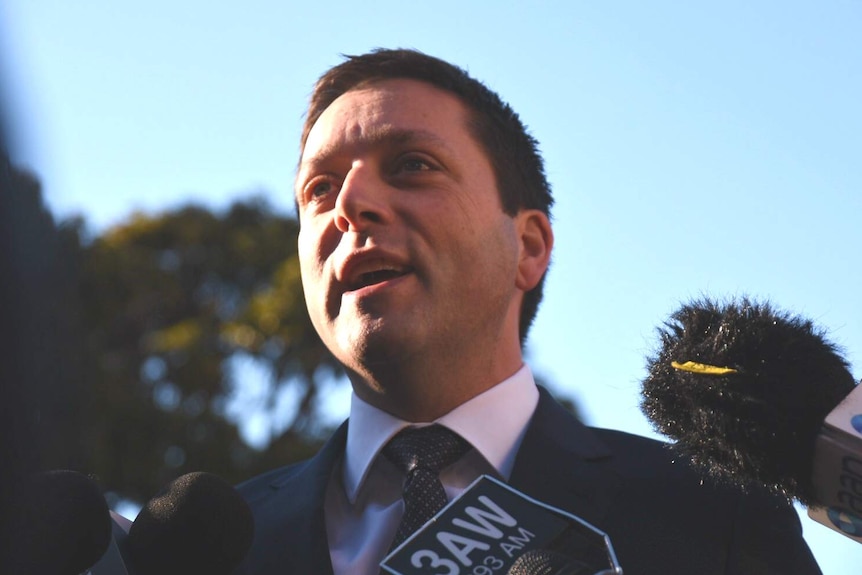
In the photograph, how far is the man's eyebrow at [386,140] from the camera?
140 inches

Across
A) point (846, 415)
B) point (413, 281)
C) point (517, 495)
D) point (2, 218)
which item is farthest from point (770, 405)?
point (2, 218)

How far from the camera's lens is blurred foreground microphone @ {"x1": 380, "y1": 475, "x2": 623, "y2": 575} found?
7.70 feet

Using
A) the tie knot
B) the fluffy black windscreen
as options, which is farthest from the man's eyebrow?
the fluffy black windscreen

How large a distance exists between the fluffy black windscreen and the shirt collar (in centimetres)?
68

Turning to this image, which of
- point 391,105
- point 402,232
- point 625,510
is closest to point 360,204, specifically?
point 402,232

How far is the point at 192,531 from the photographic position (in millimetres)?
2576

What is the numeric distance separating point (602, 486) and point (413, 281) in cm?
73

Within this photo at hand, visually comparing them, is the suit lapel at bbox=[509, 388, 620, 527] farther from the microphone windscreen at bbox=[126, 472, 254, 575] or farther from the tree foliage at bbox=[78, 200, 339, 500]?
the tree foliage at bbox=[78, 200, 339, 500]

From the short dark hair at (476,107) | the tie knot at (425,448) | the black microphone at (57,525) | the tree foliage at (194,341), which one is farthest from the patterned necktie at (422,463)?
the tree foliage at (194,341)

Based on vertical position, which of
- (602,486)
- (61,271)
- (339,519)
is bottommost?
(339,519)

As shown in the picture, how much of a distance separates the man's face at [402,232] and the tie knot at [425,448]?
0.22 m

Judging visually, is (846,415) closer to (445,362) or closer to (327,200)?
(445,362)

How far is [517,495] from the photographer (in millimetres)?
2561

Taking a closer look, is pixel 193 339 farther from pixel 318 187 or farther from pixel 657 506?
pixel 657 506
